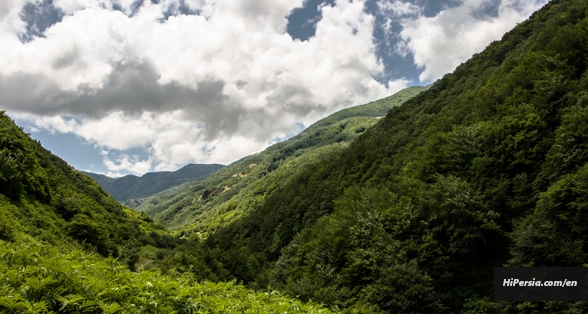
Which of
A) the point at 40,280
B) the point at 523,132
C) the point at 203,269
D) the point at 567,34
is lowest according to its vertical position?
the point at 203,269

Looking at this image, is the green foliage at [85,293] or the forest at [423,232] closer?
the green foliage at [85,293]

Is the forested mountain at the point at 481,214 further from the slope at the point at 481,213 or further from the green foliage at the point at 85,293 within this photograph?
the green foliage at the point at 85,293

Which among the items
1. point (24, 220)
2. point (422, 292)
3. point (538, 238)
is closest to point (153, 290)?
point (422, 292)

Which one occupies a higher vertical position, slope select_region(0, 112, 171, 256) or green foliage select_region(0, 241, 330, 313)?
slope select_region(0, 112, 171, 256)

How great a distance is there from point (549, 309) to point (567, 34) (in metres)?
25.9

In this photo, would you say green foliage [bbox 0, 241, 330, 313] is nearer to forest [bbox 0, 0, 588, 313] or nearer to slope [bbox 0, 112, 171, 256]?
forest [bbox 0, 0, 588, 313]

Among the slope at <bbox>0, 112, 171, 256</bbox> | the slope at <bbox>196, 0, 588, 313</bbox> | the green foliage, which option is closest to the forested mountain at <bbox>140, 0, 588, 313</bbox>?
the slope at <bbox>196, 0, 588, 313</bbox>

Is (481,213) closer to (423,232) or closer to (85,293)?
(423,232)

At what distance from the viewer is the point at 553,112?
22.7 metres

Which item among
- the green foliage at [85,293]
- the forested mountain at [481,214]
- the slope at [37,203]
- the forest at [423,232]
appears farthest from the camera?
the slope at [37,203]

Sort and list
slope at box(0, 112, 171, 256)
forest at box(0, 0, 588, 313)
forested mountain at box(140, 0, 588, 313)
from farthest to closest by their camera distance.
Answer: slope at box(0, 112, 171, 256) < forested mountain at box(140, 0, 588, 313) < forest at box(0, 0, 588, 313)

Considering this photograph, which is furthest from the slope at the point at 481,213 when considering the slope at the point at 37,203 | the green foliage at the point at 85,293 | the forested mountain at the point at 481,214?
the slope at the point at 37,203

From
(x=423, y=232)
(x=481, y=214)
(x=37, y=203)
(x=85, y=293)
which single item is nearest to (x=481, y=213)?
(x=481, y=214)

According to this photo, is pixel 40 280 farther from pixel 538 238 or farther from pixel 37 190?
pixel 37 190
